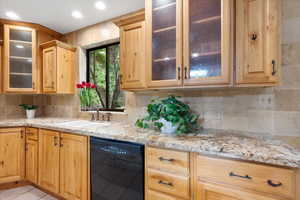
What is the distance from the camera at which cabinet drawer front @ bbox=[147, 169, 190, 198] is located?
4.16 feet

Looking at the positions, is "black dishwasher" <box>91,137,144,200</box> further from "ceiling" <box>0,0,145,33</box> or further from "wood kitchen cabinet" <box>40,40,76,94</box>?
"ceiling" <box>0,0,145,33</box>

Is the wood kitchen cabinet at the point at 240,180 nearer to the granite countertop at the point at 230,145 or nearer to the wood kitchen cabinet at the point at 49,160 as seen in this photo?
the granite countertop at the point at 230,145

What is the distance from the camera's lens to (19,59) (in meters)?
2.77

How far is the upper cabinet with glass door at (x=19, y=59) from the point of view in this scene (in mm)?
2660

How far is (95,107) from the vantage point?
9.23 ft

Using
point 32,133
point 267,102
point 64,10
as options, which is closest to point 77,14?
point 64,10

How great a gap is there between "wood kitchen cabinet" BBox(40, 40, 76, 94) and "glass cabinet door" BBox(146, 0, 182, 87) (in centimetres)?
171

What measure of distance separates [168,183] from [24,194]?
2.13m

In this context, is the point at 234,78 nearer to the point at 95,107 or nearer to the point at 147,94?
the point at 147,94

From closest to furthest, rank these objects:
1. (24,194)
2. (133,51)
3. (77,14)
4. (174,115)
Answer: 1. (174,115)
2. (133,51)
3. (24,194)
4. (77,14)

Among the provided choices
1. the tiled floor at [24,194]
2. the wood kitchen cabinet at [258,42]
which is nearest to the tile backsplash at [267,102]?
the wood kitchen cabinet at [258,42]

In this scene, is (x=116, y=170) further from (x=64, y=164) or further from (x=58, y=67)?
(x=58, y=67)

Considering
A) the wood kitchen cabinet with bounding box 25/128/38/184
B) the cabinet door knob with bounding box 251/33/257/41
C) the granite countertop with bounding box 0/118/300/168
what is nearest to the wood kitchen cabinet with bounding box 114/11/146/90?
the granite countertop with bounding box 0/118/300/168

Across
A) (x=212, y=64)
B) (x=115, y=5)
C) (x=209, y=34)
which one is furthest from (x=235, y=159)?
(x=115, y=5)
